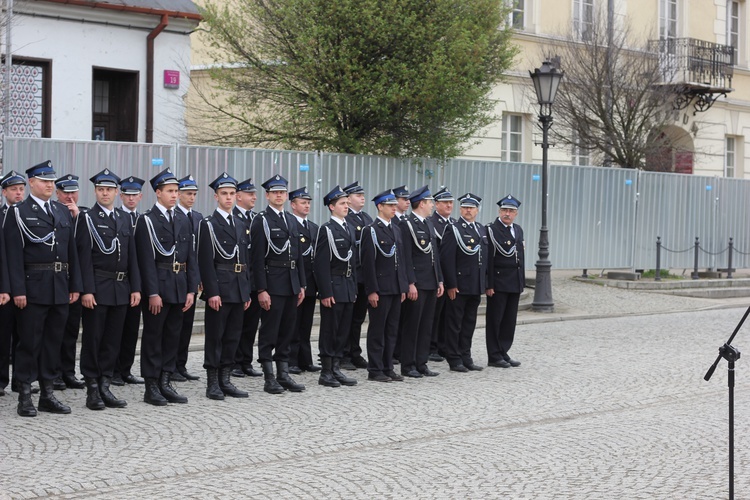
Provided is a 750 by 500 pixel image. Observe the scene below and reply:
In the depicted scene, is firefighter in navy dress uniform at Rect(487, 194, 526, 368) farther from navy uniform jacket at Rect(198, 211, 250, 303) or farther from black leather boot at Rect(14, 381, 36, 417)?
black leather boot at Rect(14, 381, 36, 417)

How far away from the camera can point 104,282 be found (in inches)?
420

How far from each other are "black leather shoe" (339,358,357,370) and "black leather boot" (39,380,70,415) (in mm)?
3888

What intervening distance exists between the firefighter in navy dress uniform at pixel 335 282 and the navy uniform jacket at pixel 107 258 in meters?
→ 2.11

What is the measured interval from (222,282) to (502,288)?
12.4 feet

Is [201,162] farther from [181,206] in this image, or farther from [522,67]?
[522,67]

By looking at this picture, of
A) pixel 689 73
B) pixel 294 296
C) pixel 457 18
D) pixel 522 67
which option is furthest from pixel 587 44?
pixel 294 296

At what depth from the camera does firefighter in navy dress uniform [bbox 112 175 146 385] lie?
1117 cm

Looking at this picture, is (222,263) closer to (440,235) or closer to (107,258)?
(107,258)

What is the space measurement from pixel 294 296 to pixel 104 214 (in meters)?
2.18

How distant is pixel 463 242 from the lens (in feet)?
44.1

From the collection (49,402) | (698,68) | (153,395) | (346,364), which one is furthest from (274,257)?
(698,68)

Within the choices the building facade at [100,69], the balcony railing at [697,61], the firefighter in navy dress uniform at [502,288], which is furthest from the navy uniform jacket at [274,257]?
the balcony railing at [697,61]

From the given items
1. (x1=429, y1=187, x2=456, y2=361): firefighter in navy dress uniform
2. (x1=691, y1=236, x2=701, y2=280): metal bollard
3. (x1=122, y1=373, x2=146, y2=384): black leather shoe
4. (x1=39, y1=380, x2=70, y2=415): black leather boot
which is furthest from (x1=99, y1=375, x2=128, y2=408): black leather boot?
(x1=691, y1=236, x2=701, y2=280): metal bollard

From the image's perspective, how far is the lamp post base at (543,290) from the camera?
1997cm
